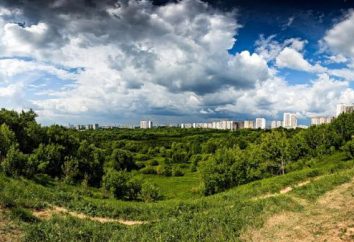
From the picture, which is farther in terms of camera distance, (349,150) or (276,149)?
(276,149)

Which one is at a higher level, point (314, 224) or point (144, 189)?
point (314, 224)

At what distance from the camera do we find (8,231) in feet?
58.9

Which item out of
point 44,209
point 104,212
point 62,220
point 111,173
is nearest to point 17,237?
point 62,220

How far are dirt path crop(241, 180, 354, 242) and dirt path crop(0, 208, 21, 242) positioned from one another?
35.4 ft

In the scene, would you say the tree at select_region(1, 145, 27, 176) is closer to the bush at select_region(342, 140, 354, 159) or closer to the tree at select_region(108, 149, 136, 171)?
the bush at select_region(342, 140, 354, 159)

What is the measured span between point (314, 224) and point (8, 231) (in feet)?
49.3

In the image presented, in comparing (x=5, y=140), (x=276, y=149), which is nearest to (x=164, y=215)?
(x=5, y=140)

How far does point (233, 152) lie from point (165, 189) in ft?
128

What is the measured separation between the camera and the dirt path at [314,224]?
57.0ft

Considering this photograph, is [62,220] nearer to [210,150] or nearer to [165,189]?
[165,189]

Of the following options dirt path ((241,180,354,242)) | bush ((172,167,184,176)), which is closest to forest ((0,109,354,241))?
dirt path ((241,180,354,242))

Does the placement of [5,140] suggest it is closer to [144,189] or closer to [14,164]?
[14,164]

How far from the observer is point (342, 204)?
22.4 meters

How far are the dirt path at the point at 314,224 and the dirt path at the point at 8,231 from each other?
35.4 feet
